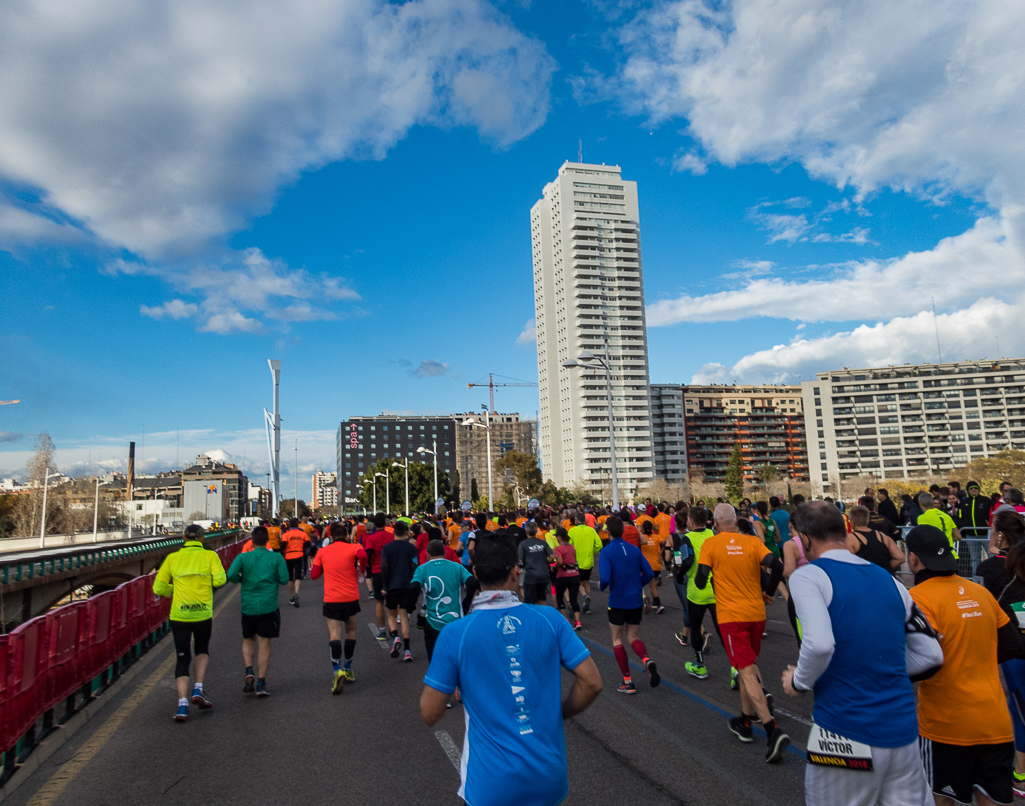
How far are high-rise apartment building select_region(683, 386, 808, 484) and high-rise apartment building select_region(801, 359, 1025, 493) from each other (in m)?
15.0

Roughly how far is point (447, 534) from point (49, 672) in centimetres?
1032

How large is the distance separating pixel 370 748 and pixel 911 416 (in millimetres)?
154400

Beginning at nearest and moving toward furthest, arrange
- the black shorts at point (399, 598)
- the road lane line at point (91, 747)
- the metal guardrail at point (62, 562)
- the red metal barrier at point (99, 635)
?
the road lane line at point (91, 747), the red metal barrier at point (99, 635), the black shorts at point (399, 598), the metal guardrail at point (62, 562)

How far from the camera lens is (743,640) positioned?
601 cm

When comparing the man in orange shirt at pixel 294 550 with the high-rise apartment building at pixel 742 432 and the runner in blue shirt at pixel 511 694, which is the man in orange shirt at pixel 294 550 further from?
the high-rise apartment building at pixel 742 432

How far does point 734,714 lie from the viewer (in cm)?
663

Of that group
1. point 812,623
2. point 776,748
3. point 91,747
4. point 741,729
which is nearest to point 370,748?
point 91,747

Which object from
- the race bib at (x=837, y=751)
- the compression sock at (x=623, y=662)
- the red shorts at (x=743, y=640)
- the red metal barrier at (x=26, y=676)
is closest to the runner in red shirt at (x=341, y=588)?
the red metal barrier at (x=26, y=676)

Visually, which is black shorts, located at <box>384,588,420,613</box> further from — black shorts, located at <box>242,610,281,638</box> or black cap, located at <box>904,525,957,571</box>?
black cap, located at <box>904,525,957,571</box>

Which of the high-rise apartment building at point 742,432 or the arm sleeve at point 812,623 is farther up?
the high-rise apartment building at point 742,432

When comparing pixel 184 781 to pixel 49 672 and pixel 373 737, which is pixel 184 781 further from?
pixel 49 672

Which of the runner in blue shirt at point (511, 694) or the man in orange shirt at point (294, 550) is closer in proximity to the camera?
the runner in blue shirt at point (511, 694)

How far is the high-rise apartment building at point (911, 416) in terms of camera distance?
441 ft

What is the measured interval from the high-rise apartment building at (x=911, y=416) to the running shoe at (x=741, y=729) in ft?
470
